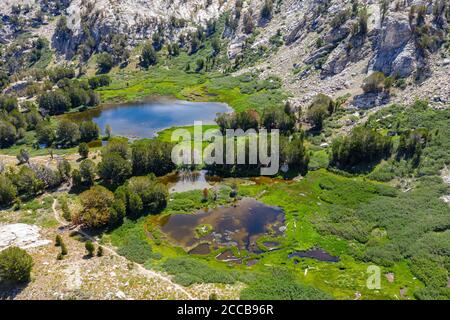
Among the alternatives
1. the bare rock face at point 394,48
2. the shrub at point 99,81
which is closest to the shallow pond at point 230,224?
the bare rock face at point 394,48

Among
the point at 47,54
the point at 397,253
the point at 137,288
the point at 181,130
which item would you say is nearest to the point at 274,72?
the point at 181,130

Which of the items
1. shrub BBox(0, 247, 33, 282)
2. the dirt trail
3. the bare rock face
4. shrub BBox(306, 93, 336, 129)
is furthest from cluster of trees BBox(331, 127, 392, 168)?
shrub BBox(0, 247, 33, 282)

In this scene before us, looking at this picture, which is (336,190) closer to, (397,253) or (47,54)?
(397,253)

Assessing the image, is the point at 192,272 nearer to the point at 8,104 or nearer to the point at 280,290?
the point at 280,290

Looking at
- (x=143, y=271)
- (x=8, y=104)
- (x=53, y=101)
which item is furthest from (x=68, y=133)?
(x=143, y=271)

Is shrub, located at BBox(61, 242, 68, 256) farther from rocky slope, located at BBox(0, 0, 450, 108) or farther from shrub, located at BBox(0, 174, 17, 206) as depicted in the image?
rocky slope, located at BBox(0, 0, 450, 108)

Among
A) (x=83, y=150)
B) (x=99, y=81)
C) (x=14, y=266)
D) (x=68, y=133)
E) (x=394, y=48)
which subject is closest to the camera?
(x=14, y=266)

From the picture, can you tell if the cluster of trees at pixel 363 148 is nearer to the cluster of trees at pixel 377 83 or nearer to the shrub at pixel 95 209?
the cluster of trees at pixel 377 83
